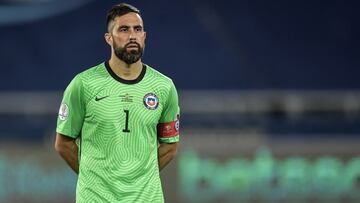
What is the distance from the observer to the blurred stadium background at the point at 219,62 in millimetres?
11320

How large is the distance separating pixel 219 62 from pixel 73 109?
8494 millimetres

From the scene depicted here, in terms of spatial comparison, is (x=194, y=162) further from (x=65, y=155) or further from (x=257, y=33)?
(x=257, y=33)

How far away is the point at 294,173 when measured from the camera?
7699 mm

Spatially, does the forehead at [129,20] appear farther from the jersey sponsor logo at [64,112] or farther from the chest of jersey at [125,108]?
the jersey sponsor logo at [64,112]

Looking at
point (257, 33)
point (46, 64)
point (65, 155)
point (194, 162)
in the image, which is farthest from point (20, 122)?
point (65, 155)

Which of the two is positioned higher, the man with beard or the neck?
the neck

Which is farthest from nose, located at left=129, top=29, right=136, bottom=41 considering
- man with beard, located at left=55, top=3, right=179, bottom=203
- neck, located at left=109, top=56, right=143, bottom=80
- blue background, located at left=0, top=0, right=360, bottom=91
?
blue background, located at left=0, top=0, right=360, bottom=91

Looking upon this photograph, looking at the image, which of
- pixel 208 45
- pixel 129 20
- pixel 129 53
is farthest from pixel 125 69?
pixel 208 45

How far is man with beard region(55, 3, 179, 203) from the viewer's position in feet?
12.9

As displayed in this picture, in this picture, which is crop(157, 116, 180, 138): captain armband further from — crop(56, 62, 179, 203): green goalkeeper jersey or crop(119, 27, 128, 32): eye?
crop(119, 27, 128, 32): eye

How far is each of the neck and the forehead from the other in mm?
168

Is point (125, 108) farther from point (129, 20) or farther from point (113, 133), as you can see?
point (129, 20)

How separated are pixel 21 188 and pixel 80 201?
389cm

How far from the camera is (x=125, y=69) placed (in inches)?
158
